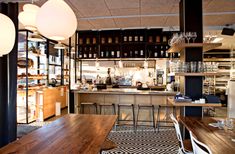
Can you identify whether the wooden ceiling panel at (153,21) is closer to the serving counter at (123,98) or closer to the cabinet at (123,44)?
the cabinet at (123,44)

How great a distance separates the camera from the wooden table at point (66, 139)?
64.5 inches

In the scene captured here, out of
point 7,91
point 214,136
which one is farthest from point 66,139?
point 7,91

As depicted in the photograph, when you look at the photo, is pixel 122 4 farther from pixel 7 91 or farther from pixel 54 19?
pixel 7 91

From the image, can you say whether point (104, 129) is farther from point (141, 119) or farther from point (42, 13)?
point (141, 119)

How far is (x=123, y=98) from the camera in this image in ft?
18.9

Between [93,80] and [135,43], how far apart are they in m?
2.57

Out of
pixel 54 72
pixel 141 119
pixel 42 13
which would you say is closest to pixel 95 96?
pixel 141 119

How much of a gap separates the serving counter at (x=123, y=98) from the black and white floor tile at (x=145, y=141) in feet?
2.18

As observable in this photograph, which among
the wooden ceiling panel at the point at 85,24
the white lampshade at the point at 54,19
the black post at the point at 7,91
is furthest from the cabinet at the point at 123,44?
the white lampshade at the point at 54,19

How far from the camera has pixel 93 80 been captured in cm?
846

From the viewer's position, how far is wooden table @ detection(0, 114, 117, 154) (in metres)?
1.64

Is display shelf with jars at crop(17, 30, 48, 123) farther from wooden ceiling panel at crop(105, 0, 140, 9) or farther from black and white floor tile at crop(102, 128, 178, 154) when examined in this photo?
wooden ceiling panel at crop(105, 0, 140, 9)

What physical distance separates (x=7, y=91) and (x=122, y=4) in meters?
2.78

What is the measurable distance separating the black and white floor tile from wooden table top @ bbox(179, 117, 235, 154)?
150 cm
